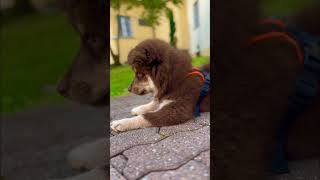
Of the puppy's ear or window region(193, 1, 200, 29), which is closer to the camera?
window region(193, 1, 200, 29)

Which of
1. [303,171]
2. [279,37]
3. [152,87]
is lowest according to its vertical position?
[303,171]

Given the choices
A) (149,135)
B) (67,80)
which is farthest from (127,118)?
(67,80)

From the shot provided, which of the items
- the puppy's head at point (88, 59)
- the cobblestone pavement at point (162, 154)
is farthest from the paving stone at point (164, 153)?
the puppy's head at point (88, 59)

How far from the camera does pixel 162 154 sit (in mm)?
455

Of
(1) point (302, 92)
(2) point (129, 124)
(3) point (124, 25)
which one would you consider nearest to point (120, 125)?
(2) point (129, 124)

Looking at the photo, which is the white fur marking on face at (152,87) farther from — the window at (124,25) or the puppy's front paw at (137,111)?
the window at (124,25)

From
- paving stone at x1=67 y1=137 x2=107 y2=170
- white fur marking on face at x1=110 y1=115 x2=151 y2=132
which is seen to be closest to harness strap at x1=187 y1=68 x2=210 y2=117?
white fur marking on face at x1=110 y1=115 x2=151 y2=132

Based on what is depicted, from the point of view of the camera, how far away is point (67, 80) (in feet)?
1.51

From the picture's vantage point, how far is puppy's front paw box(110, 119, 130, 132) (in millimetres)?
538

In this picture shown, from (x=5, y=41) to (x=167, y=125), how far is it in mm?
352

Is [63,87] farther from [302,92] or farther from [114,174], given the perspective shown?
[302,92]

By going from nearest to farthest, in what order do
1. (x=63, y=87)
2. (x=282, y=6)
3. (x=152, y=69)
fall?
(x=282, y=6) → (x=63, y=87) → (x=152, y=69)

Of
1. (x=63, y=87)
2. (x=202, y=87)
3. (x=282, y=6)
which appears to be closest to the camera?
(x=282, y=6)

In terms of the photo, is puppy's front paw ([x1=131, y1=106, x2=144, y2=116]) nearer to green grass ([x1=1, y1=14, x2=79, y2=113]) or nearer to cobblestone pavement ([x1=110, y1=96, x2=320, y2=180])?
cobblestone pavement ([x1=110, y1=96, x2=320, y2=180])
